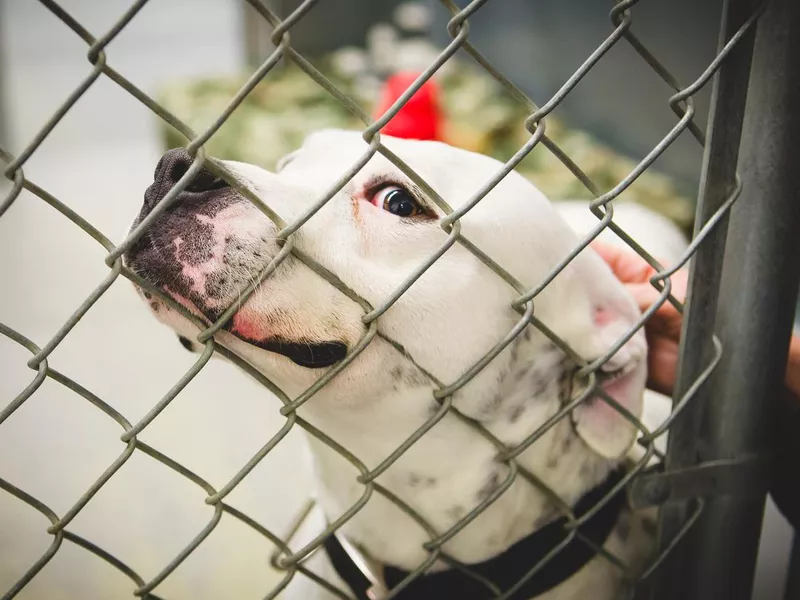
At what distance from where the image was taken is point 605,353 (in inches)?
58.2

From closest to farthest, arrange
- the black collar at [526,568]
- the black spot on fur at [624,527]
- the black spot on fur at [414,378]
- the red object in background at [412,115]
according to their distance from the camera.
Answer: the black spot on fur at [414,378]
the black collar at [526,568]
the black spot on fur at [624,527]
the red object in background at [412,115]

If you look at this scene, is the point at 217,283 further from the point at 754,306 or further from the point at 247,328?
the point at 754,306

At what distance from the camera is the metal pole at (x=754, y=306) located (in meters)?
1.16

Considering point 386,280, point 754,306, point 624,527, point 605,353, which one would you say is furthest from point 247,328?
point 624,527

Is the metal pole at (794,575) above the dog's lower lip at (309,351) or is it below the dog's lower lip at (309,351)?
above

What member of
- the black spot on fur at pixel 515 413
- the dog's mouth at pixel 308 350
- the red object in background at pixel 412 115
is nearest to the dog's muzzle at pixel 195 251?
the dog's mouth at pixel 308 350

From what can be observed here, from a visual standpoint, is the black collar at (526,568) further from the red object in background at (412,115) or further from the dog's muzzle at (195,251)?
the red object in background at (412,115)

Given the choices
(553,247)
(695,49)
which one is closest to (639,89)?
(695,49)

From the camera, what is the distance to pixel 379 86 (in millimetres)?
6559

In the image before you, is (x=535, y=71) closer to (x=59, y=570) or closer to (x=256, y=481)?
(x=256, y=481)

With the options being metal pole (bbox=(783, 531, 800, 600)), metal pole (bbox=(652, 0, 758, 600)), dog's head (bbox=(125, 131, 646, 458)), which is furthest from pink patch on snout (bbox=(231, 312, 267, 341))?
metal pole (bbox=(783, 531, 800, 600))

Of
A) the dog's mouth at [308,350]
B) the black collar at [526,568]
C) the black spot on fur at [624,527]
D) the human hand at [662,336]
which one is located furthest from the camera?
the human hand at [662,336]

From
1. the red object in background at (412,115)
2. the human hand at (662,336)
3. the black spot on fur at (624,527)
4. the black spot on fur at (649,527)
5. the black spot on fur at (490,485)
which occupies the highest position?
the red object in background at (412,115)

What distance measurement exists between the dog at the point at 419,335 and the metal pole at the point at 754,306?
0.66ft
